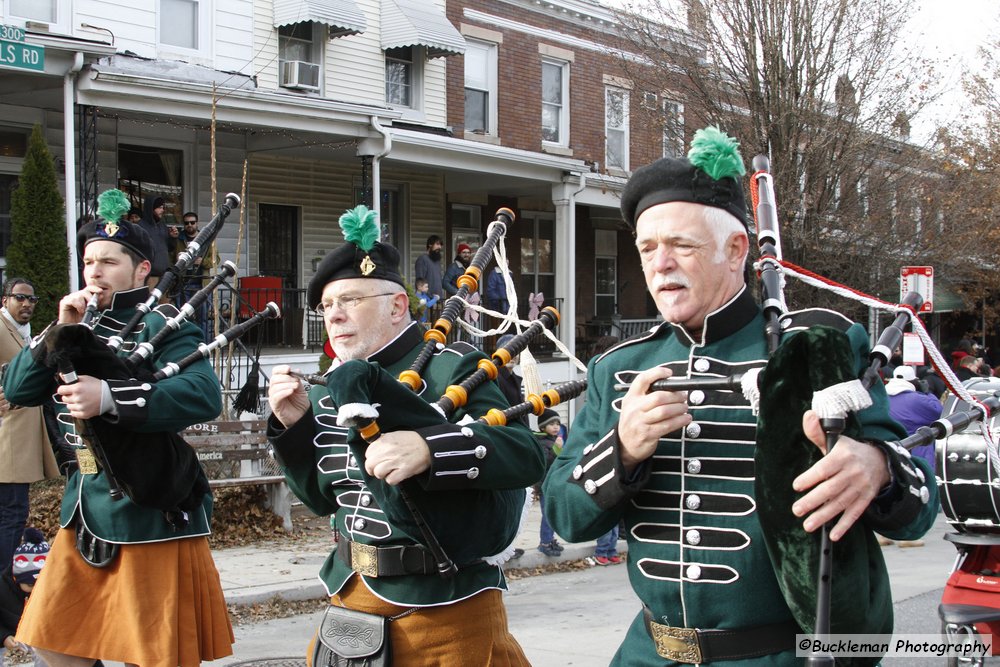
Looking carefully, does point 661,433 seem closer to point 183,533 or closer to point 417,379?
point 417,379

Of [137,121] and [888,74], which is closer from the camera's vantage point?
[137,121]

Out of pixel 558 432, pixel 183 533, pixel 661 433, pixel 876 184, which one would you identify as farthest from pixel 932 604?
pixel 876 184

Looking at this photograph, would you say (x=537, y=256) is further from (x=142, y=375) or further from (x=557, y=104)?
(x=142, y=375)

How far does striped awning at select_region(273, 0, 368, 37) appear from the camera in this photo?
1625 cm

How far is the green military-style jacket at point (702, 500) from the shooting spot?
2559 millimetres

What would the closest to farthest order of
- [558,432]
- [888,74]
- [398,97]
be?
[558,432]
[888,74]
[398,97]

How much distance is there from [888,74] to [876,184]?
1.65 meters

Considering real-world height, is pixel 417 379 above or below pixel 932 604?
above

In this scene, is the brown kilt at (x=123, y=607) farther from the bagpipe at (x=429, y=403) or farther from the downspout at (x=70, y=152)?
the downspout at (x=70, y=152)

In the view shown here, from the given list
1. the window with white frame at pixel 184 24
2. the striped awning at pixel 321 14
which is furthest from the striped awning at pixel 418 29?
the window with white frame at pixel 184 24

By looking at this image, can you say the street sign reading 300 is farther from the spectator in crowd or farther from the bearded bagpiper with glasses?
the bearded bagpiper with glasses

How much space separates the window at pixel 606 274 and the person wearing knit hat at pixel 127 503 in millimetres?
19314

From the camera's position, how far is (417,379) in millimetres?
3529

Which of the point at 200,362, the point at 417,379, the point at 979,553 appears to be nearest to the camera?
the point at 417,379
